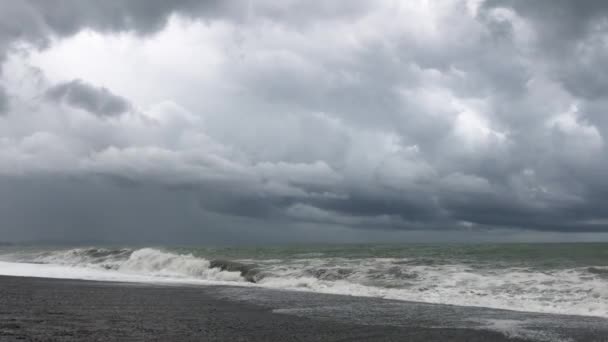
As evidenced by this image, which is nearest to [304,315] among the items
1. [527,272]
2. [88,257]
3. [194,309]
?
[194,309]

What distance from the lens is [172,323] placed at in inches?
575

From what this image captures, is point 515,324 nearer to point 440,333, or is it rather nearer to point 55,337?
point 440,333

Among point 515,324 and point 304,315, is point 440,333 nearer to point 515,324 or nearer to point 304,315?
point 515,324

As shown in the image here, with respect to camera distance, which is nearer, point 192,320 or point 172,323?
point 172,323

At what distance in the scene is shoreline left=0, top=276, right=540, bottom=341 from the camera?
12.6 meters

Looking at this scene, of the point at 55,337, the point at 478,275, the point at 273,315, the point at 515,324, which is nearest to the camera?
the point at 55,337

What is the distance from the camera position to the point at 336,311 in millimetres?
18375

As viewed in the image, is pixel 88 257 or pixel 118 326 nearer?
pixel 118 326

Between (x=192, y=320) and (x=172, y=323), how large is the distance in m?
0.86

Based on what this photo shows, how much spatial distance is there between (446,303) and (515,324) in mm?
5871

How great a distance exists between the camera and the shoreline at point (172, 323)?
12.6 meters

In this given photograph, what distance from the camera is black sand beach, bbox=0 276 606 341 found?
12.7 meters

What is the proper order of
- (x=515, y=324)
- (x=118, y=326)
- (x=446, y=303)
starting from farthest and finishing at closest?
(x=446, y=303) → (x=515, y=324) → (x=118, y=326)

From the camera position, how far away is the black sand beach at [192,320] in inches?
502
